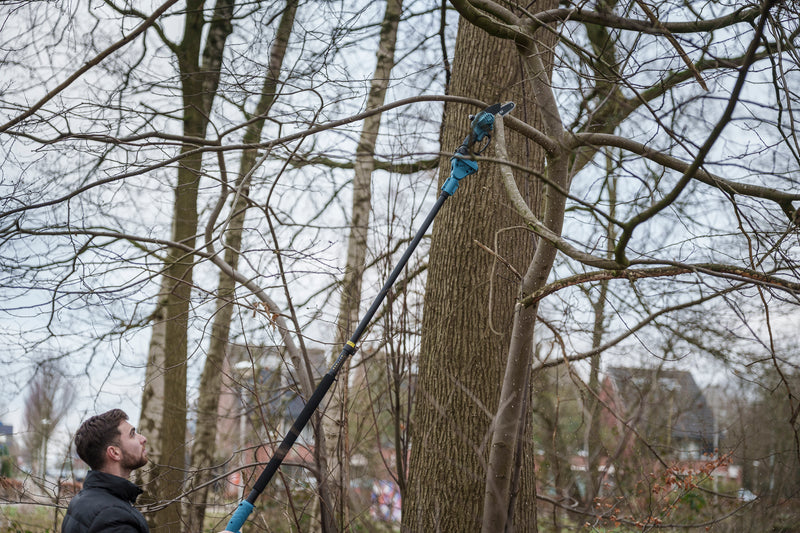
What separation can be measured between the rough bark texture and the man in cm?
168

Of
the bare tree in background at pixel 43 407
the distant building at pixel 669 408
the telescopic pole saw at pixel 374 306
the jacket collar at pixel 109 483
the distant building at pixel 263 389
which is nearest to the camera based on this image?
the jacket collar at pixel 109 483

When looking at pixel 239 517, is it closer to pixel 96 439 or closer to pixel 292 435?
pixel 292 435

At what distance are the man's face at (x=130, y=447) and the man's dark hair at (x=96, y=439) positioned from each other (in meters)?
0.02

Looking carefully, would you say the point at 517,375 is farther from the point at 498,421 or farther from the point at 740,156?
the point at 740,156

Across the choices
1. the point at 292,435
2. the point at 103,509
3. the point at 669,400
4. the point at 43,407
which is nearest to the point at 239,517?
the point at 292,435

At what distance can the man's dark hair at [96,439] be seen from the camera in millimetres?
2699

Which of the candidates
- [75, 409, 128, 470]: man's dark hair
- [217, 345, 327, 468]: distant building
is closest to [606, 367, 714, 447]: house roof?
[217, 345, 327, 468]: distant building

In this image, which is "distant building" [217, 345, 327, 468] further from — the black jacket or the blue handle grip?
the black jacket

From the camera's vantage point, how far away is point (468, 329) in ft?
13.1

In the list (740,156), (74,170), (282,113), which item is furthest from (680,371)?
(74,170)

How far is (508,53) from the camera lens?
4.34 metres

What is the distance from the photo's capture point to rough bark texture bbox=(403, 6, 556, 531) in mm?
3816

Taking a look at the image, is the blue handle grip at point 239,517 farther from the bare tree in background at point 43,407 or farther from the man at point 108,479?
the bare tree in background at point 43,407

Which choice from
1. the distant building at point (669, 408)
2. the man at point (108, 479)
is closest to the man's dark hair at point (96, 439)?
the man at point (108, 479)
